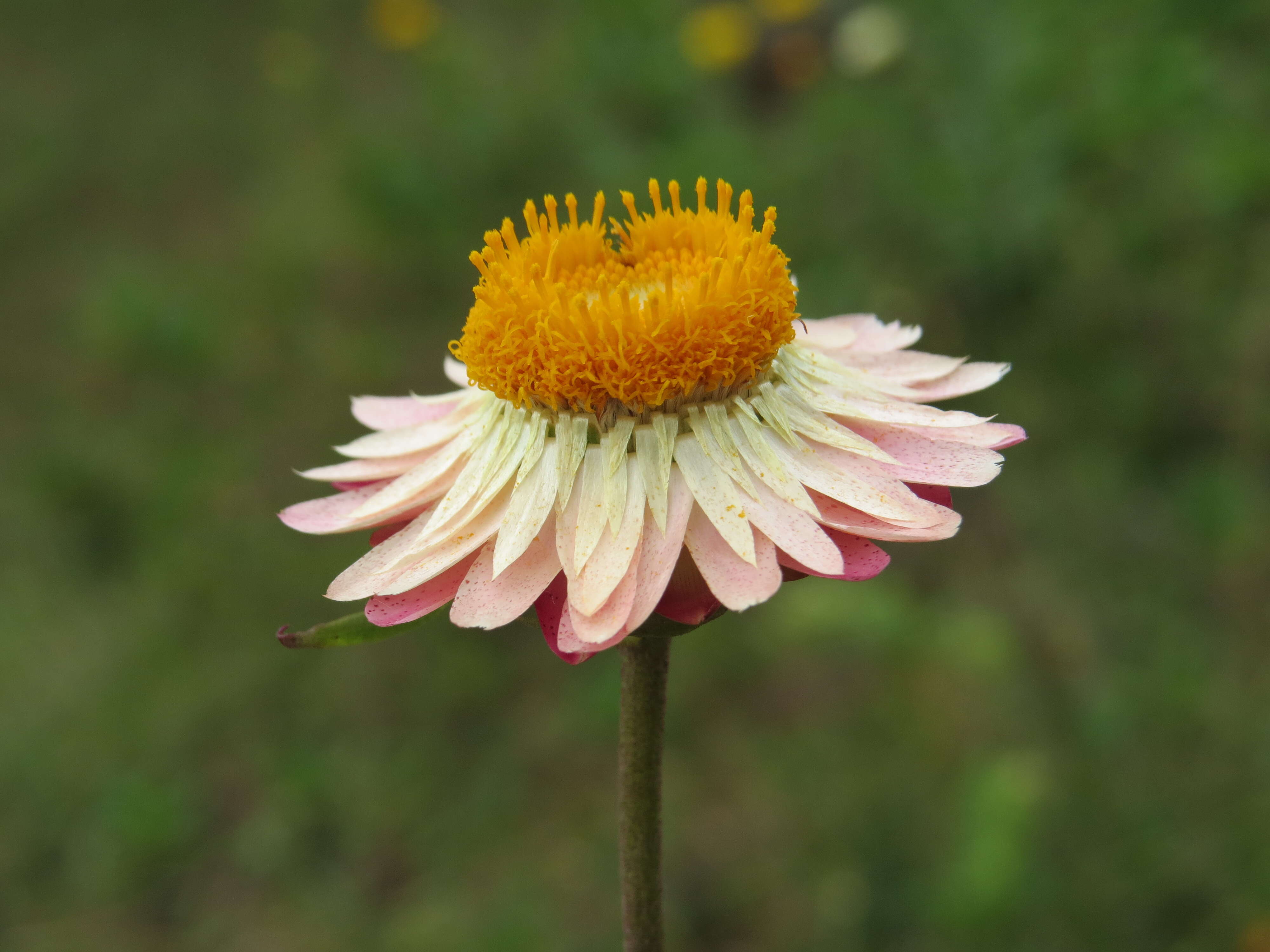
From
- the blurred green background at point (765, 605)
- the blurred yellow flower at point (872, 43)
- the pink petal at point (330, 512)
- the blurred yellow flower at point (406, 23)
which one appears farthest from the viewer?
the blurred yellow flower at point (406, 23)

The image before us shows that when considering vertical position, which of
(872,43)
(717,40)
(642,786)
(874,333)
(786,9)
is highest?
(786,9)

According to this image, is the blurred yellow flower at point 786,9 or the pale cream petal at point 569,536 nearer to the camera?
the pale cream petal at point 569,536

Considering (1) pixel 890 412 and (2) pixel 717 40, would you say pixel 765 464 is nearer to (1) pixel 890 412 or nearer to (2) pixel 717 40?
(1) pixel 890 412

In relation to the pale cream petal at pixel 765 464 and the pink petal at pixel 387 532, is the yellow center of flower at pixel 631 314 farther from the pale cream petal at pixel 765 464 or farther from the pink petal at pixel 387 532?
the pink petal at pixel 387 532

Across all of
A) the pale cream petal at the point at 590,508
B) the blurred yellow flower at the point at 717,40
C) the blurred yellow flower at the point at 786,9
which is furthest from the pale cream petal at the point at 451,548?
the blurred yellow flower at the point at 786,9

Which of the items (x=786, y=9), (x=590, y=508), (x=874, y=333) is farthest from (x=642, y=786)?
(x=786, y=9)

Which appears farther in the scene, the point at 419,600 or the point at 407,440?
the point at 407,440

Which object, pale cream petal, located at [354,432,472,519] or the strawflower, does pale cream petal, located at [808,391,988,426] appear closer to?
the strawflower
